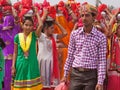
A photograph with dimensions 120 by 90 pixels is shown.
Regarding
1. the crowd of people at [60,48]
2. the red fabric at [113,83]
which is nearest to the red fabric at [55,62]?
the crowd of people at [60,48]

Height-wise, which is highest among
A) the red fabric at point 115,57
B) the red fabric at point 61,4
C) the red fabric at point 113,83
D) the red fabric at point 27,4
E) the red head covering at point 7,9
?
the red fabric at point 61,4

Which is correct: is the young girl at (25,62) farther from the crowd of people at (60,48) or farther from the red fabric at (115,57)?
the red fabric at (115,57)

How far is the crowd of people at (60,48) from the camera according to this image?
5715 millimetres

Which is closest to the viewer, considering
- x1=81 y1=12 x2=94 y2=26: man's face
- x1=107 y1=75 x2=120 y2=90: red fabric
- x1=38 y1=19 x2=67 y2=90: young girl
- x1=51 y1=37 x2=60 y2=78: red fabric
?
x1=81 y1=12 x2=94 y2=26: man's face

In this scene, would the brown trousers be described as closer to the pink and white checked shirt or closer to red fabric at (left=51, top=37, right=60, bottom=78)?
the pink and white checked shirt

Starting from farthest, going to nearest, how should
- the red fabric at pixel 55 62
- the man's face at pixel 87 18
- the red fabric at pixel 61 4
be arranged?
the red fabric at pixel 61 4, the red fabric at pixel 55 62, the man's face at pixel 87 18

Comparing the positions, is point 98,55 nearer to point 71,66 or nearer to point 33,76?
point 71,66

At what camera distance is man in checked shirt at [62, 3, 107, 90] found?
568 cm

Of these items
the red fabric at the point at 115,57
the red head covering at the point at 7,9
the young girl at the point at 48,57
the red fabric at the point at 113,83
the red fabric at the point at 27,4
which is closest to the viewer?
the red fabric at the point at 113,83

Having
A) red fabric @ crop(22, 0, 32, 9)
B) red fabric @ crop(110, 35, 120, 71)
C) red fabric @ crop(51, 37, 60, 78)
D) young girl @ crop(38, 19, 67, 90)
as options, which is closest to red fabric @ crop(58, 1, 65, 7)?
red fabric @ crop(22, 0, 32, 9)

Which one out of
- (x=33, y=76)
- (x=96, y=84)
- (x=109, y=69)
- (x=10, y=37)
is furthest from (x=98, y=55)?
(x=10, y=37)

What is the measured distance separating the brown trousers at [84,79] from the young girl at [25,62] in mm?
1481

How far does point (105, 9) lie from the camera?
880 cm

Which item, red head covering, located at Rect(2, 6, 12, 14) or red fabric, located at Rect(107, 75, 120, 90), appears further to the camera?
red head covering, located at Rect(2, 6, 12, 14)
